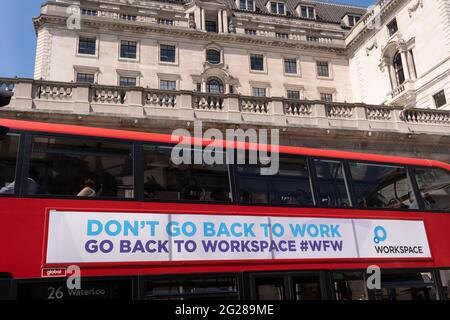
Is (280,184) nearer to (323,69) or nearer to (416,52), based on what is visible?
(416,52)

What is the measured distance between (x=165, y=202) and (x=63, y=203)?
1.56 m

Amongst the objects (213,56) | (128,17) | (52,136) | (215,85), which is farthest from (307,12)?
(52,136)

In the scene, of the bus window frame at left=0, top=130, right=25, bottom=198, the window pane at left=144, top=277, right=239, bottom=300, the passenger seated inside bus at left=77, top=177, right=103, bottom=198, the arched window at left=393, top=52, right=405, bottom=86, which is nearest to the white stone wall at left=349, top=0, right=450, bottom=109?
the arched window at left=393, top=52, right=405, bottom=86

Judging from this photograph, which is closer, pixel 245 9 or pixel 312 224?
pixel 312 224

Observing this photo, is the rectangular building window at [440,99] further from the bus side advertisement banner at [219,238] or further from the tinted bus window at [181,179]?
the tinted bus window at [181,179]

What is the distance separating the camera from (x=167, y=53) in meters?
32.1

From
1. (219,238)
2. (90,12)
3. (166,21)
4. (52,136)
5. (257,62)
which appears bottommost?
(219,238)

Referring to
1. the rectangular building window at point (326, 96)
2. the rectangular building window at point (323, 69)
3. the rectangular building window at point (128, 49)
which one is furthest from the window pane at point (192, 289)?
the rectangular building window at point (323, 69)

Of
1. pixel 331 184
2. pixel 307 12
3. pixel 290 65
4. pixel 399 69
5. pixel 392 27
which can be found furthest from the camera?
pixel 307 12

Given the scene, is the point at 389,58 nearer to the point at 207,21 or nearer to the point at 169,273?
the point at 207,21

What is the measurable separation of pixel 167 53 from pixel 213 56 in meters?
3.73

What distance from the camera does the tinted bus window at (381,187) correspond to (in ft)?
27.2
